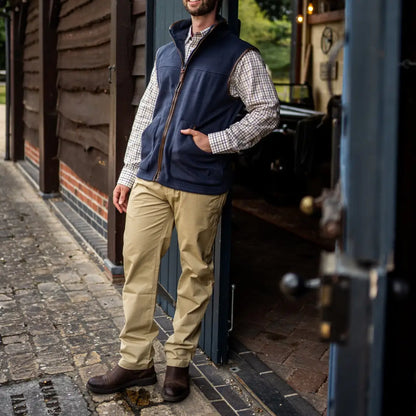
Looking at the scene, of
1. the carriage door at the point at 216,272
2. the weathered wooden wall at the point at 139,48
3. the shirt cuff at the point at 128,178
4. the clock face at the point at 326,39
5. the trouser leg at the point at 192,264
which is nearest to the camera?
the trouser leg at the point at 192,264

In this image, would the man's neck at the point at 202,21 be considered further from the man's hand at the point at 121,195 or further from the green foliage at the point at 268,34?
the green foliage at the point at 268,34

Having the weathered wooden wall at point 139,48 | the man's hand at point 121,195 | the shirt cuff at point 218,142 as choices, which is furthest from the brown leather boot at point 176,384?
the weathered wooden wall at point 139,48

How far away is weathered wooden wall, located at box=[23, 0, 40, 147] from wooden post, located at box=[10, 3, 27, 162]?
0.26 meters

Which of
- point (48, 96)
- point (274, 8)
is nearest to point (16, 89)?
point (48, 96)

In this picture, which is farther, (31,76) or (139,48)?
(31,76)

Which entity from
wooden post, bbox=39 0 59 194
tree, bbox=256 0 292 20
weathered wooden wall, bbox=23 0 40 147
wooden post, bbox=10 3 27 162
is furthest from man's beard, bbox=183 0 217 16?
tree, bbox=256 0 292 20

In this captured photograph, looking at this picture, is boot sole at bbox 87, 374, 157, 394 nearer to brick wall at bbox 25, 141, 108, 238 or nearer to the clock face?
brick wall at bbox 25, 141, 108, 238

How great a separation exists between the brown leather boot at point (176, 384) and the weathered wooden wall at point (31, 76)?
6857 millimetres

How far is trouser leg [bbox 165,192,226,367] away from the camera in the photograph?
3.26 meters

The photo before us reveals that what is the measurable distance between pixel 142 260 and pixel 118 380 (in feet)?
2.01

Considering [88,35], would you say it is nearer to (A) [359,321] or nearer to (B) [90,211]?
(B) [90,211]

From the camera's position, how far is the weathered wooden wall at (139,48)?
4887mm

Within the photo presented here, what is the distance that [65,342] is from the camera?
4051mm

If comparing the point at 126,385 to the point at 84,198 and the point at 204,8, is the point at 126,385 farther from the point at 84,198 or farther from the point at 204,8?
the point at 84,198
